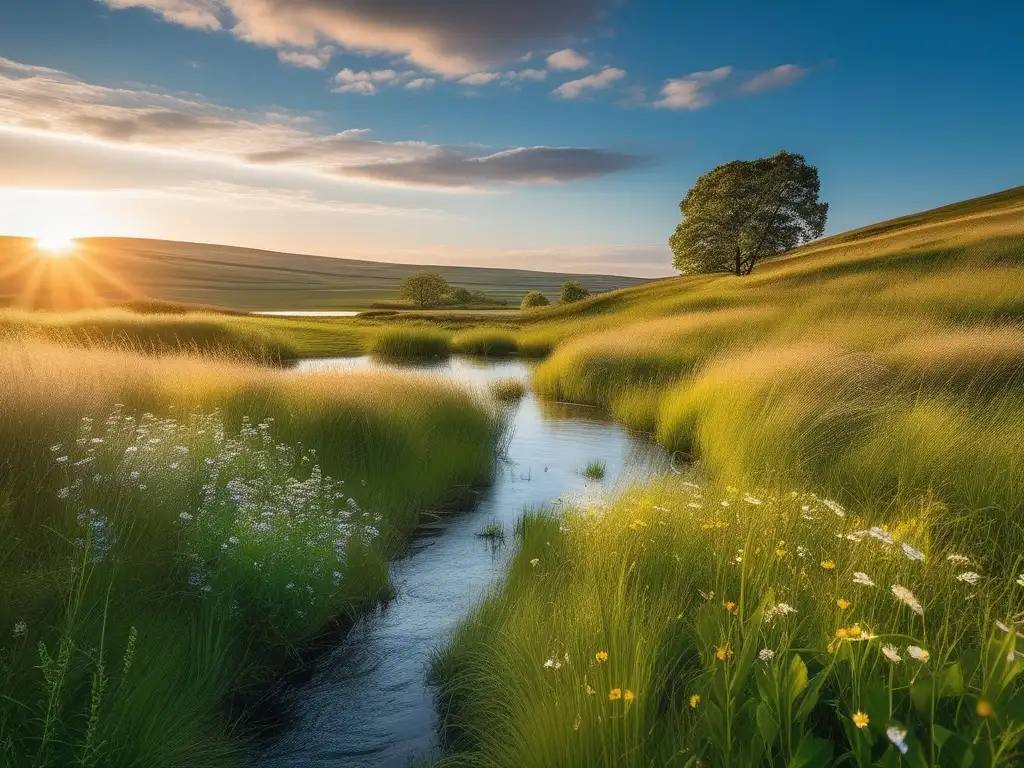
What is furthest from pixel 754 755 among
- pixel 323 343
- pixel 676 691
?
pixel 323 343

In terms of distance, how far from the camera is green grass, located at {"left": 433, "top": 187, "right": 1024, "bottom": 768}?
3180 mm

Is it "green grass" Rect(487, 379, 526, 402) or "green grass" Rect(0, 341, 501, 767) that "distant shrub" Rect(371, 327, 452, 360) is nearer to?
"green grass" Rect(487, 379, 526, 402)

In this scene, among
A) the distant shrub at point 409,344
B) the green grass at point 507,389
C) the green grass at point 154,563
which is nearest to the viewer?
the green grass at point 154,563

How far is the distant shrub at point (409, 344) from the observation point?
34.0 metres

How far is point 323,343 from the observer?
3600cm

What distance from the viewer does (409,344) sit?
3447 centimetres

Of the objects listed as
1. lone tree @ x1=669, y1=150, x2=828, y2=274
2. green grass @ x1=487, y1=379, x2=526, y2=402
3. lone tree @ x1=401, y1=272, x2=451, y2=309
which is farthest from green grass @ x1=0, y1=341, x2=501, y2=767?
lone tree @ x1=401, y1=272, x2=451, y2=309

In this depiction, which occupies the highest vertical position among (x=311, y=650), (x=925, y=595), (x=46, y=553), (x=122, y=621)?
(x=925, y=595)

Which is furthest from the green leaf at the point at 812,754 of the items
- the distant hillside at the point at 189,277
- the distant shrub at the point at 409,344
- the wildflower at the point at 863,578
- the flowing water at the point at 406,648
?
the distant hillside at the point at 189,277

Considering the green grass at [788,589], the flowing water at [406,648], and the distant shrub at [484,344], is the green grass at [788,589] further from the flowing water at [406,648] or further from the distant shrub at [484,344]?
the distant shrub at [484,344]

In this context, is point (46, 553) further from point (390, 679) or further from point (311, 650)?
point (390, 679)

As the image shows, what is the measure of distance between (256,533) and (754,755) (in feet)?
15.9

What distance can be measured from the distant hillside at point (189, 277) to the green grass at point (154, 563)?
47.5 metres

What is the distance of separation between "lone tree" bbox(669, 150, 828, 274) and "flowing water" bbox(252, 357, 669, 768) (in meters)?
41.7
